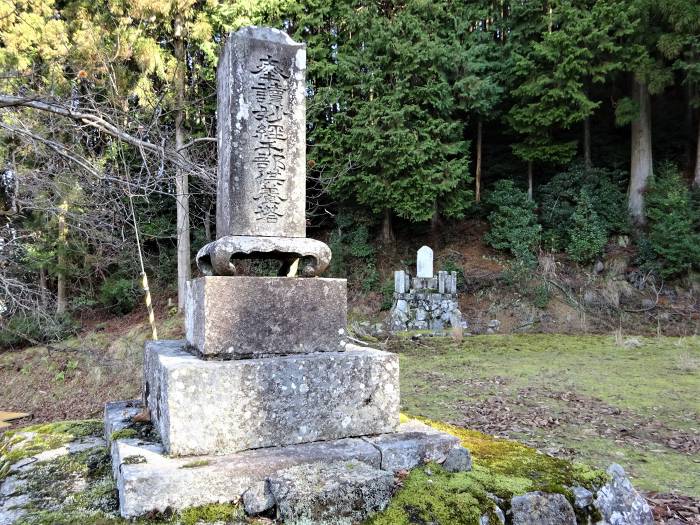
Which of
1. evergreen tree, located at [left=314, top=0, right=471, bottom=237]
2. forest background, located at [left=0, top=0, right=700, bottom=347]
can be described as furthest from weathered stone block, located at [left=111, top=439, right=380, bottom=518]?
evergreen tree, located at [left=314, top=0, right=471, bottom=237]

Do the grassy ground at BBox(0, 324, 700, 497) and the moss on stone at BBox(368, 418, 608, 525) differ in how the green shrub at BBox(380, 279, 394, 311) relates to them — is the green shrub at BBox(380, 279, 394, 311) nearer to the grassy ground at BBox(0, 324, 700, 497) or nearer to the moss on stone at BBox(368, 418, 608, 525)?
the grassy ground at BBox(0, 324, 700, 497)

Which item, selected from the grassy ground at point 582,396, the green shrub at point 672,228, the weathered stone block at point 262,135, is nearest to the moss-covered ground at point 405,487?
the weathered stone block at point 262,135

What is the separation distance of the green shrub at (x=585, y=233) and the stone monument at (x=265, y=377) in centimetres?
1338

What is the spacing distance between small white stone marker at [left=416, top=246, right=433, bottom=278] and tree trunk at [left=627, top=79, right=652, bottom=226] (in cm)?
712

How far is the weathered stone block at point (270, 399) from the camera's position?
2.26 meters

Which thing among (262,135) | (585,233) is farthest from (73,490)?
(585,233)

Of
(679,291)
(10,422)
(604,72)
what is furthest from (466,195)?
(10,422)

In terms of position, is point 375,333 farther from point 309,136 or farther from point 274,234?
point 274,234

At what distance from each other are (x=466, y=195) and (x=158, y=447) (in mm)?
13885

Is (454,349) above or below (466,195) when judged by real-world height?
below

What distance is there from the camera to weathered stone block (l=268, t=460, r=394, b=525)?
6.43 ft

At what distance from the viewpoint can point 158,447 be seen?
238 centimetres

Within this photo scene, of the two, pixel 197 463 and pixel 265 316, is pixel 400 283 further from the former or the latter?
pixel 197 463

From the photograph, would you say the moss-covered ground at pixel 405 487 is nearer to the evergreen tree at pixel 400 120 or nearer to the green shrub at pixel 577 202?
the evergreen tree at pixel 400 120
